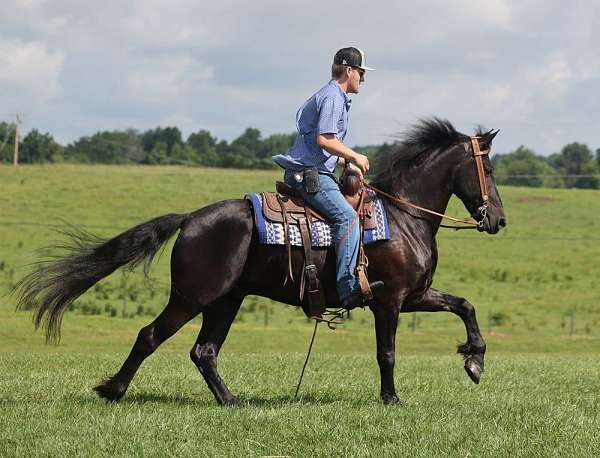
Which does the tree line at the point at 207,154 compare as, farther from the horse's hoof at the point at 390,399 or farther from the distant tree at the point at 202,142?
the horse's hoof at the point at 390,399

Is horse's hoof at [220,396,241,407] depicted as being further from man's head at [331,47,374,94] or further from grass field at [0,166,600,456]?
man's head at [331,47,374,94]

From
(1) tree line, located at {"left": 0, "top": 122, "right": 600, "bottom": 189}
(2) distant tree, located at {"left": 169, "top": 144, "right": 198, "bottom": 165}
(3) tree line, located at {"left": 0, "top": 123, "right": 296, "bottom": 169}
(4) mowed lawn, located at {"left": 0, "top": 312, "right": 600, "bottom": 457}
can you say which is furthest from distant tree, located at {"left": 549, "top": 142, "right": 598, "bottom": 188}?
(4) mowed lawn, located at {"left": 0, "top": 312, "right": 600, "bottom": 457}

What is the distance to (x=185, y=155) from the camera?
500 ft

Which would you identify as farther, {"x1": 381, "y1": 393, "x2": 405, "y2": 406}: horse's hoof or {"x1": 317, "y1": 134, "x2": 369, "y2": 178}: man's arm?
{"x1": 381, "y1": 393, "x2": 405, "y2": 406}: horse's hoof

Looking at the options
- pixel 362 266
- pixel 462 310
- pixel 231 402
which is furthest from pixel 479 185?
pixel 231 402

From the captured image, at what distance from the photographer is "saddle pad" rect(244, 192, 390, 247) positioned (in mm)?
9289

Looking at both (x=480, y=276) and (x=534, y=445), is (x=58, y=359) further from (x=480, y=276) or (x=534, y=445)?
(x=480, y=276)

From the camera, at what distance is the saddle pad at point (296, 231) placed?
30.5ft

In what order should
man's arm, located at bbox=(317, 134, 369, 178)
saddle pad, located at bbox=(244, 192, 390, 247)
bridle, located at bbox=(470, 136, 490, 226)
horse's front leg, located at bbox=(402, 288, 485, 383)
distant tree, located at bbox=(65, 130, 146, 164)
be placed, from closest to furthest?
1. man's arm, located at bbox=(317, 134, 369, 178)
2. saddle pad, located at bbox=(244, 192, 390, 247)
3. horse's front leg, located at bbox=(402, 288, 485, 383)
4. bridle, located at bbox=(470, 136, 490, 226)
5. distant tree, located at bbox=(65, 130, 146, 164)

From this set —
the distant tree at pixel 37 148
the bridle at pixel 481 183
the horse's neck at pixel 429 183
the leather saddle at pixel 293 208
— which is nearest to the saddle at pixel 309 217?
the leather saddle at pixel 293 208

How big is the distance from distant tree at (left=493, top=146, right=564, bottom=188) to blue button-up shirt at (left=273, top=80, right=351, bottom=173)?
79416 millimetres

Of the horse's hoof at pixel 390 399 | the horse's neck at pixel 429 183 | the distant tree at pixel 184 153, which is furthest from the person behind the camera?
the distant tree at pixel 184 153

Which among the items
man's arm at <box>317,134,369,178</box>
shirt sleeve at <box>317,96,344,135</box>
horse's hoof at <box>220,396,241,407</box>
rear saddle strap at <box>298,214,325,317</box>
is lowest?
horse's hoof at <box>220,396,241,407</box>

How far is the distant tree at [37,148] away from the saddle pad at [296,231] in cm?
11444
